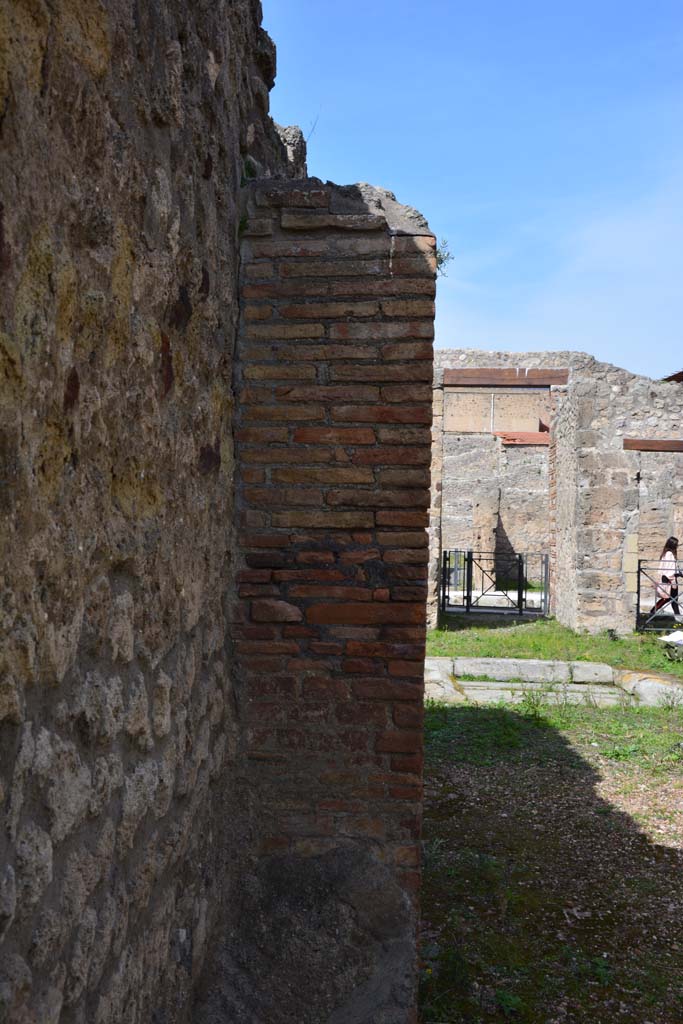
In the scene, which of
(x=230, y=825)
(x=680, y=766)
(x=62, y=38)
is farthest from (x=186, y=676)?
(x=680, y=766)

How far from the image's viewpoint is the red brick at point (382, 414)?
8.50ft

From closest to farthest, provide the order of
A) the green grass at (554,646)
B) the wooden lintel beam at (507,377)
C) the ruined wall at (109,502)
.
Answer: the ruined wall at (109,502) < the green grass at (554,646) < the wooden lintel beam at (507,377)

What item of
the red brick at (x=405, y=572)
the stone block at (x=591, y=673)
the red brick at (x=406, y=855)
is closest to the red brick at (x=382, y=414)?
the red brick at (x=405, y=572)

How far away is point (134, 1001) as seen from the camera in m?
1.62

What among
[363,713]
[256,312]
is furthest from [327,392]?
[363,713]

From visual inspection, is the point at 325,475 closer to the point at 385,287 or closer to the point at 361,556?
the point at 361,556

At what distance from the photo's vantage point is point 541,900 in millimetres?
3434

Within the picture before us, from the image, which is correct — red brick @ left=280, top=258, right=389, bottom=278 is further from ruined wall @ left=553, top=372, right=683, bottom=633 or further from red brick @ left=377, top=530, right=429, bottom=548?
ruined wall @ left=553, top=372, right=683, bottom=633

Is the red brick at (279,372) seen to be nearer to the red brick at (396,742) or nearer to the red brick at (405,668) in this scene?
the red brick at (405,668)

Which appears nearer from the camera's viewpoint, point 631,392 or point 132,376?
point 132,376

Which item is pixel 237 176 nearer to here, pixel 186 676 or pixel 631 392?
pixel 186 676

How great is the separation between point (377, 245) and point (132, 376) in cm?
124

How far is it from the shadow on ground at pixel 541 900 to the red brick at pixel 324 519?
1.53 meters

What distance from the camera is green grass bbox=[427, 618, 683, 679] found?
858 cm
